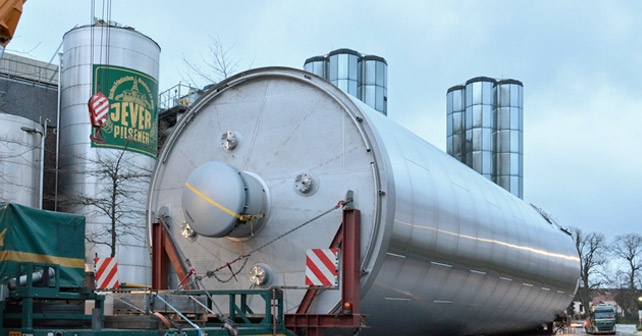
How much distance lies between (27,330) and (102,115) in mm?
12617

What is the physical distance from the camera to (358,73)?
42.0m

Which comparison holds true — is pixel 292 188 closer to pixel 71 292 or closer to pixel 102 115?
pixel 71 292

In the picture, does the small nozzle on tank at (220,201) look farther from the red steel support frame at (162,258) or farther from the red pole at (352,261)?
the red steel support frame at (162,258)

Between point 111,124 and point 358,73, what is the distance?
18.1 m

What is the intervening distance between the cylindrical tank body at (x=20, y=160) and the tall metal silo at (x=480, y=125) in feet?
86.6

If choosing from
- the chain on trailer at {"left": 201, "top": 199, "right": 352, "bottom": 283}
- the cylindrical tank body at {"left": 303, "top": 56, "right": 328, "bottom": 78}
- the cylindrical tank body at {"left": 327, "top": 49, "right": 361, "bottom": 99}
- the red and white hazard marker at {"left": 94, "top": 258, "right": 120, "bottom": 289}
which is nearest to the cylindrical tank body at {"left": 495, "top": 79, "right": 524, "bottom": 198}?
the cylindrical tank body at {"left": 327, "top": 49, "right": 361, "bottom": 99}

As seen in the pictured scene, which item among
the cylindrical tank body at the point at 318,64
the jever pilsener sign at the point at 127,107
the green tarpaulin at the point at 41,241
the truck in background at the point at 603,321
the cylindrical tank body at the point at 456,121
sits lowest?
the truck in background at the point at 603,321

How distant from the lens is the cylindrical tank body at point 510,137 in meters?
44.4

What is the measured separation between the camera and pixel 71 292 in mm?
6895

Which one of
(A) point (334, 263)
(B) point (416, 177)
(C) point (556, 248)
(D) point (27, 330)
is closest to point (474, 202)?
(B) point (416, 177)

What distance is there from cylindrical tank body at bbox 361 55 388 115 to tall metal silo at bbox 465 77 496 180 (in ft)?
21.0

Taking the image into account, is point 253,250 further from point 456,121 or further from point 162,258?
point 456,121

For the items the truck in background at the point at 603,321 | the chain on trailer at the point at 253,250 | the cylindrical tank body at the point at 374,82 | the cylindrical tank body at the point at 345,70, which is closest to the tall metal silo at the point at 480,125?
the cylindrical tank body at the point at 374,82

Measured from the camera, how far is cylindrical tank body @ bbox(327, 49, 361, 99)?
41344mm
